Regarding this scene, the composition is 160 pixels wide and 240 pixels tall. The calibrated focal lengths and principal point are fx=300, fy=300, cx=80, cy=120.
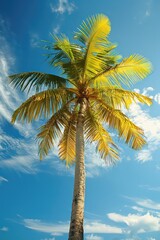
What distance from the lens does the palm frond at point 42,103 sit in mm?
11898

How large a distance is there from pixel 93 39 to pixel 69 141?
14.7 feet

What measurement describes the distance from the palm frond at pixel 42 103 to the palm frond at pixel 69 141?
2.59 feet

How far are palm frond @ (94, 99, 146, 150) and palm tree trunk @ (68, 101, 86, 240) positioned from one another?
134cm

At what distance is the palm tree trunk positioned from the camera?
342 inches

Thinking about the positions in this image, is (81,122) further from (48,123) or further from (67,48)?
(67,48)

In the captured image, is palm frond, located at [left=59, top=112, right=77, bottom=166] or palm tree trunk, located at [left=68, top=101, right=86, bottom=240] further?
palm frond, located at [left=59, top=112, right=77, bottom=166]

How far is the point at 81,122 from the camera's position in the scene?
11500 mm

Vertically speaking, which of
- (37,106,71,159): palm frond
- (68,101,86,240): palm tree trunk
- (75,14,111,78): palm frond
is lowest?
(68,101,86,240): palm tree trunk

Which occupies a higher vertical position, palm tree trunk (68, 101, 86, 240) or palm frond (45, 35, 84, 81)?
palm frond (45, 35, 84, 81)

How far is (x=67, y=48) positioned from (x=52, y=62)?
1.34 metres

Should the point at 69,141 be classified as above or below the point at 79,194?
above

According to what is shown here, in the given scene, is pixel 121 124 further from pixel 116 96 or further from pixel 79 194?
pixel 79 194

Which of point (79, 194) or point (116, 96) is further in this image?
point (116, 96)

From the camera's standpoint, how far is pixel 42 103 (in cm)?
1208
